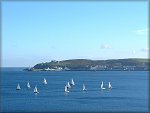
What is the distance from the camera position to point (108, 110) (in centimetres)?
3878

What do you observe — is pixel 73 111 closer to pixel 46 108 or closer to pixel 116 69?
pixel 46 108

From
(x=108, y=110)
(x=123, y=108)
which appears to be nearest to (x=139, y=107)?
(x=123, y=108)

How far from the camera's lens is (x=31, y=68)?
190000 mm

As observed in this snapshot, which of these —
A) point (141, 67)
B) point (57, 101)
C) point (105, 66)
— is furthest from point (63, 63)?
point (57, 101)

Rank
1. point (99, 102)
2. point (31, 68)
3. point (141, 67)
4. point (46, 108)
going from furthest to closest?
point (31, 68) < point (141, 67) < point (99, 102) < point (46, 108)

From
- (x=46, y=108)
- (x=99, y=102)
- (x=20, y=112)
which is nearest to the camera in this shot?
(x=20, y=112)

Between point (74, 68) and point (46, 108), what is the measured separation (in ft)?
457

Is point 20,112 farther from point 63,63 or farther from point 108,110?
point 63,63

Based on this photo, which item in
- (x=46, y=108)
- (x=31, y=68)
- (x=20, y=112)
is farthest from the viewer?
(x=31, y=68)

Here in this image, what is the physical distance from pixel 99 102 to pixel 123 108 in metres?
6.26

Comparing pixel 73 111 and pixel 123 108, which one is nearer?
pixel 73 111

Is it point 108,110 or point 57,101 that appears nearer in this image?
point 108,110

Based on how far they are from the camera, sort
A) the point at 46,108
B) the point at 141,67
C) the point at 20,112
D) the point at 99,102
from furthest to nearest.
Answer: the point at 141,67, the point at 99,102, the point at 46,108, the point at 20,112

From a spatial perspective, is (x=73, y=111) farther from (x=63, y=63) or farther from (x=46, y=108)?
(x=63, y=63)
